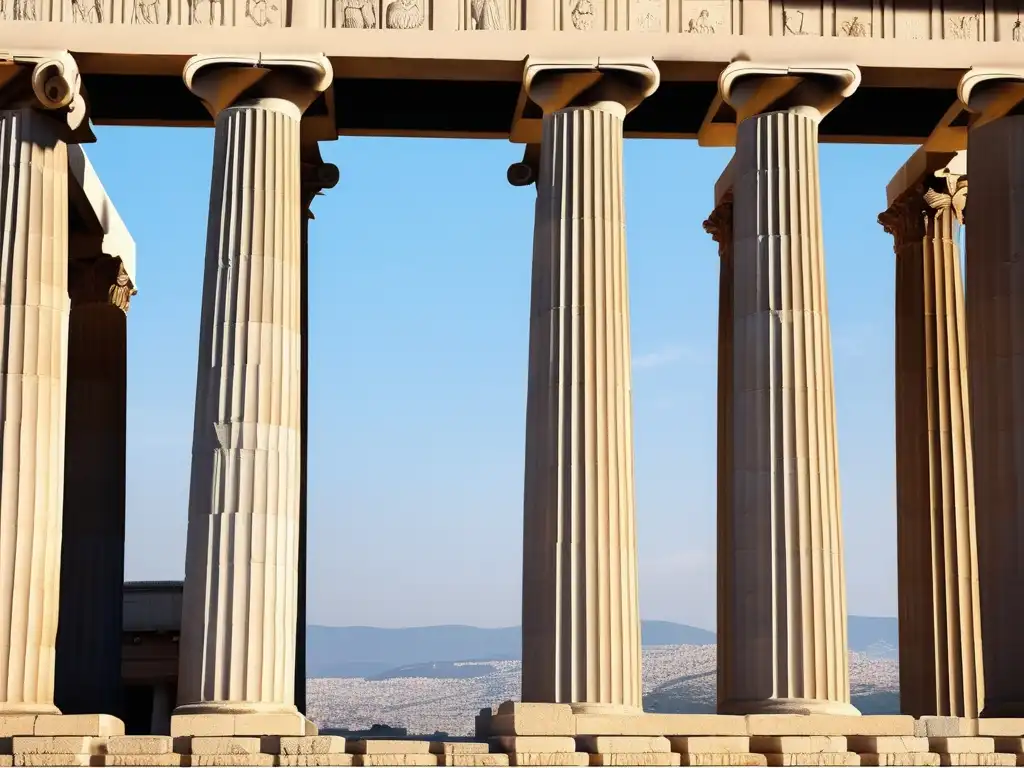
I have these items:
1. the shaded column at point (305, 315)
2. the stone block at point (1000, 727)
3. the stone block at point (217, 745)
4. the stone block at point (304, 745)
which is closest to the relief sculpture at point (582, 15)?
the shaded column at point (305, 315)

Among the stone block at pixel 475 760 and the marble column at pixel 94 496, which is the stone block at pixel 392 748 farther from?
the marble column at pixel 94 496

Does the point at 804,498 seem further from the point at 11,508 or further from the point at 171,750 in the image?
the point at 11,508

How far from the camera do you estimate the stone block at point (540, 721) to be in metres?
119

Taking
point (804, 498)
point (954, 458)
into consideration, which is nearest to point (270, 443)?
point (804, 498)

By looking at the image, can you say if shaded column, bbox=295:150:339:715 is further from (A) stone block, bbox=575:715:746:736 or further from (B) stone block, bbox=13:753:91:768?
(A) stone block, bbox=575:715:746:736

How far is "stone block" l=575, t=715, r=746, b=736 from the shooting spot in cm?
11975

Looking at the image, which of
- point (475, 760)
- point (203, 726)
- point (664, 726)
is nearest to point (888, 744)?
point (664, 726)

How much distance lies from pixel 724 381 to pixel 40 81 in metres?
57.8

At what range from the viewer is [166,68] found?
135000mm

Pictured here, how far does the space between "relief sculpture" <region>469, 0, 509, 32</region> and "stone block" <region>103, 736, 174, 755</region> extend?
51278 mm

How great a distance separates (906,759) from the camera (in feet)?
387

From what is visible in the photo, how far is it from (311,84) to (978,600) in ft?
198

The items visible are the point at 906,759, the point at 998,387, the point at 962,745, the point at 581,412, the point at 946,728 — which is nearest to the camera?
the point at 906,759

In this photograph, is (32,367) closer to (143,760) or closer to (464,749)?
(143,760)
